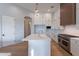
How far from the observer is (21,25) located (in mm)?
9656

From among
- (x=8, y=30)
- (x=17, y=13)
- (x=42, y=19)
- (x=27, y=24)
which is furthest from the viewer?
(x=42, y=19)

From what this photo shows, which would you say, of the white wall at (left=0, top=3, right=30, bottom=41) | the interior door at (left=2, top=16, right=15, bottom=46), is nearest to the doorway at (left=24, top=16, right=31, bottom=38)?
the white wall at (left=0, top=3, right=30, bottom=41)

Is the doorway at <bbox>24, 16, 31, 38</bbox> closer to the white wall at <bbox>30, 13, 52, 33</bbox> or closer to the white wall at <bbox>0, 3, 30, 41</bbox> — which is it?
the white wall at <bbox>30, 13, 52, 33</bbox>

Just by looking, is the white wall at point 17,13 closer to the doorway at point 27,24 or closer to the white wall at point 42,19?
the doorway at point 27,24

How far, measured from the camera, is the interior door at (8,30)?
7429mm

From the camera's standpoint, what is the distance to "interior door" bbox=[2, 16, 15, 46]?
7.43 metres

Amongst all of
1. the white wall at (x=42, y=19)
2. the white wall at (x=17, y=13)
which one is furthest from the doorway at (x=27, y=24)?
the white wall at (x=17, y=13)

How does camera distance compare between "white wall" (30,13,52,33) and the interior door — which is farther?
"white wall" (30,13,52,33)

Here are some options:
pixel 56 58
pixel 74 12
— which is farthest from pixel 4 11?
pixel 56 58

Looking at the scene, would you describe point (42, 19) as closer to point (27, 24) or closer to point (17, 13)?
point (27, 24)

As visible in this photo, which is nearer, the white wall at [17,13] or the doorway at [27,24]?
the white wall at [17,13]

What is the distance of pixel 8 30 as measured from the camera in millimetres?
7754

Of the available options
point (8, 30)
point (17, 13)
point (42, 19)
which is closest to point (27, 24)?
point (42, 19)

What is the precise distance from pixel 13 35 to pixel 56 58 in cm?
735
